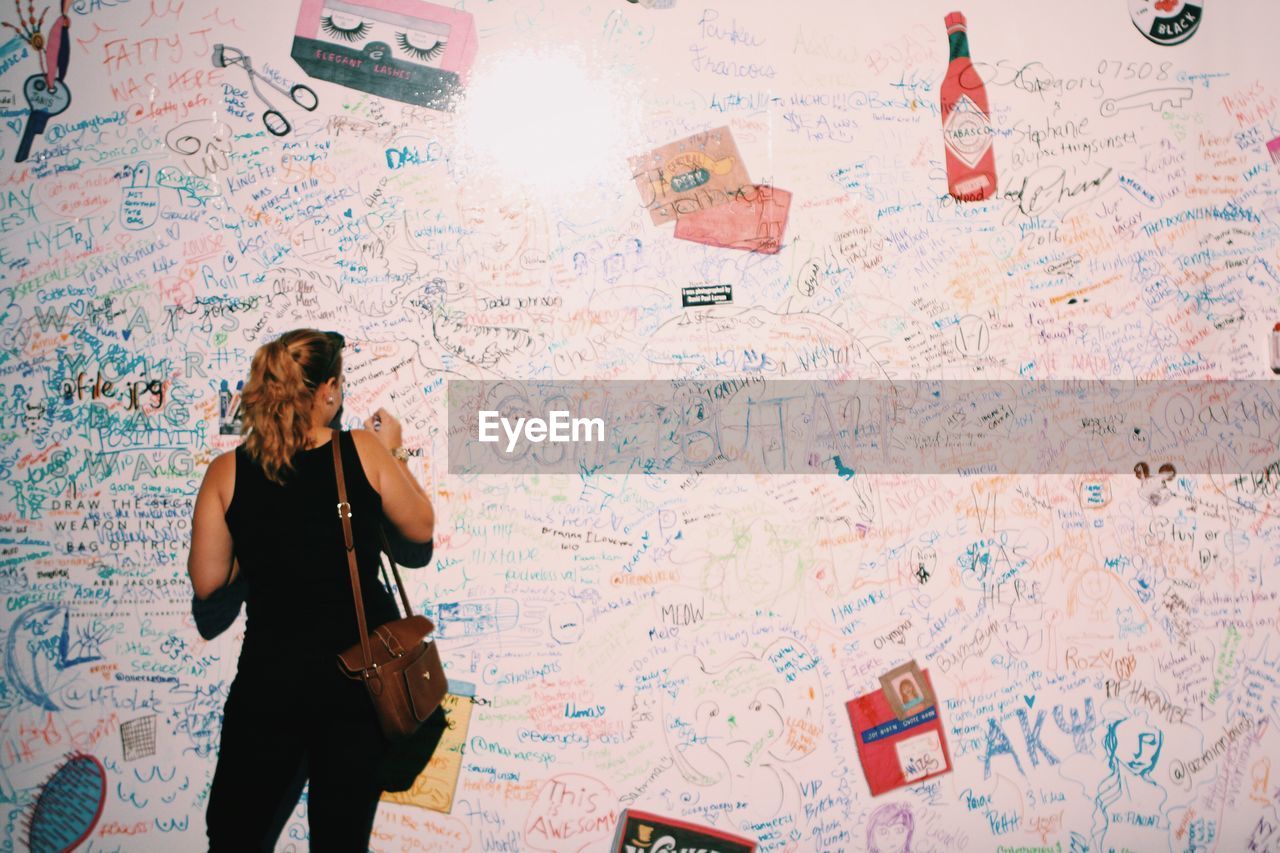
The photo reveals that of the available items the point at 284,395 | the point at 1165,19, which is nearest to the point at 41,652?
the point at 284,395

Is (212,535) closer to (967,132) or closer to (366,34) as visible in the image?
(366,34)

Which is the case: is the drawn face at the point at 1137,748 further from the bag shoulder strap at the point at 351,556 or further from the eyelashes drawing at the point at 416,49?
the eyelashes drawing at the point at 416,49

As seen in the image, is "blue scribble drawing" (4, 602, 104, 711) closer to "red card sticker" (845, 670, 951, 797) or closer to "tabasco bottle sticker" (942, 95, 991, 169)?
"red card sticker" (845, 670, 951, 797)

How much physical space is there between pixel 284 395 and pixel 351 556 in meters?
0.54

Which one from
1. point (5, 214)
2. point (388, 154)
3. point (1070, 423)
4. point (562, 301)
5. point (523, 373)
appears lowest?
point (1070, 423)

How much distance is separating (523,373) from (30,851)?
239cm

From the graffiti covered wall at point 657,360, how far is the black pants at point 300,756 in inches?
20.8

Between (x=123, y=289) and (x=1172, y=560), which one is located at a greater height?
(x=123, y=289)

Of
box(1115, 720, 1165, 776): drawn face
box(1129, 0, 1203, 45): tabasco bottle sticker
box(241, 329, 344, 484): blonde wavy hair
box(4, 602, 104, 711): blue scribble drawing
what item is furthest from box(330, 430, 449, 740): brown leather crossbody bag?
box(1129, 0, 1203, 45): tabasco bottle sticker

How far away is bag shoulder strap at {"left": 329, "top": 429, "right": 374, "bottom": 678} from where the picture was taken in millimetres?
2498

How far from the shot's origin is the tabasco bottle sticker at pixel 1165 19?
3.25 meters

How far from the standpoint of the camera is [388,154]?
3070mm

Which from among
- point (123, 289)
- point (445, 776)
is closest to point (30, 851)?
point (445, 776)

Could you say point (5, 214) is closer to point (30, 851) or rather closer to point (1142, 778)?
point (30, 851)
